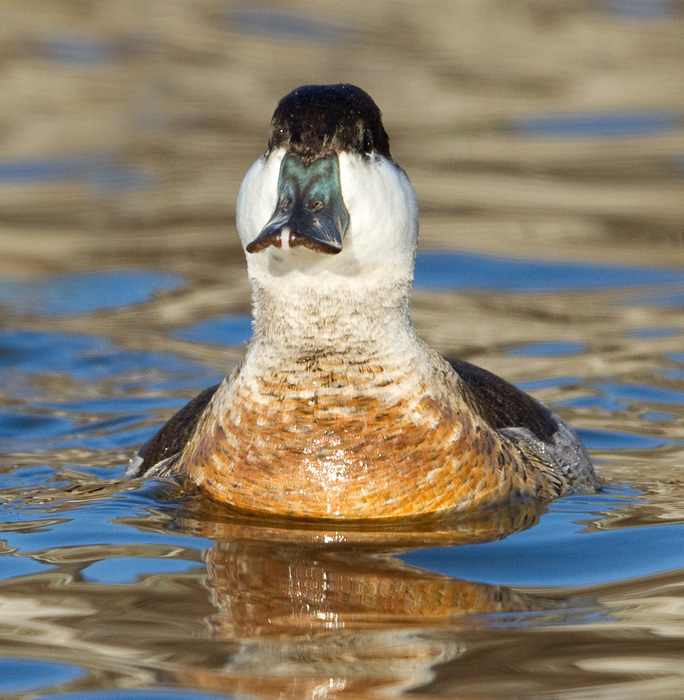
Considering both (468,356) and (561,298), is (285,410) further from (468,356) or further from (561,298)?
(561,298)

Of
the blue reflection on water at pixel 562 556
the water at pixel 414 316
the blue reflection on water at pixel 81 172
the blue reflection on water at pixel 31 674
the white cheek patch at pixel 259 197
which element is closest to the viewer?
the blue reflection on water at pixel 31 674

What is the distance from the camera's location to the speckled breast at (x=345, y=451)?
5.70 m

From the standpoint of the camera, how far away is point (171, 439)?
689 centimetres

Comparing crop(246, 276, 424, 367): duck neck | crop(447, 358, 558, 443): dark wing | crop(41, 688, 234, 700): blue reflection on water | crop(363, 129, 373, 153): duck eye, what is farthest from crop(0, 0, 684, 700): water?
Answer: crop(363, 129, 373, 153): duck eye

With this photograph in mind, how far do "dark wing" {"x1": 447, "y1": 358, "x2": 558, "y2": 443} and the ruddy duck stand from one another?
21.7 inches

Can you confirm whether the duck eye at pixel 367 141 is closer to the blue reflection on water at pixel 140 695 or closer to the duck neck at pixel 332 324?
the duck neck at pixel 332 324

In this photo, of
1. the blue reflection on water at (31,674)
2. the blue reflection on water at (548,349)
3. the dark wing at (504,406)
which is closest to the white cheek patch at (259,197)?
the dark wing at (504,406)

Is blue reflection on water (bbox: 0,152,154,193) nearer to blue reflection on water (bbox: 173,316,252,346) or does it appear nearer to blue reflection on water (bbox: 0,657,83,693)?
blue reflection on water (bbox: 173,316,252,346)

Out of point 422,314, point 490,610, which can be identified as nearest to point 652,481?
point 490,610

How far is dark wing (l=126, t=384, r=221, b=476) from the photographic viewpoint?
22.0 ft

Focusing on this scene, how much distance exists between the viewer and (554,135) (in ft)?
54.0

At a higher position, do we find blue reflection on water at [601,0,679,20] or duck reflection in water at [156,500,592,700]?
blue reflection on water at [601,0,679,20]

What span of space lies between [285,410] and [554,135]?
1136 cm

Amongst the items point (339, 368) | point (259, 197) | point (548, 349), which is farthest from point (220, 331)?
point (259, 197)
